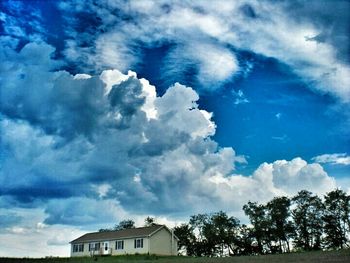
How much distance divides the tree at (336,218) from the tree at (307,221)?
124 centimetres

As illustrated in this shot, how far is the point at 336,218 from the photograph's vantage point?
7512cm

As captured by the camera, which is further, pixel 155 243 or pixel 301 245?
pixel 301 245

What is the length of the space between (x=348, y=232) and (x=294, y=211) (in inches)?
381

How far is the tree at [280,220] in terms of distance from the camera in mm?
78000

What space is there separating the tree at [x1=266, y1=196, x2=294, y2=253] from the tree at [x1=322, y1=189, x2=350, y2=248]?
249 inches

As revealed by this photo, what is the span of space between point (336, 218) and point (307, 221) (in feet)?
16.3

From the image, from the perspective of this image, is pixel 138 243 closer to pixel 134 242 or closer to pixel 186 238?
pixel 134 242

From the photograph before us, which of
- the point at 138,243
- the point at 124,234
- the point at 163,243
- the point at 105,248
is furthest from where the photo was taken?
the point at 105,248

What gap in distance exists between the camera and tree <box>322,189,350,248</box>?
74.1 meters

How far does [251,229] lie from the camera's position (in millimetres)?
81312

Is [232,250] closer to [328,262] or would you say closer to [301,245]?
[301,245]

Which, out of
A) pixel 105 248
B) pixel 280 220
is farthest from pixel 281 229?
pixel 105 248

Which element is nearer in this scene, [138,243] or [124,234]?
[138,243]

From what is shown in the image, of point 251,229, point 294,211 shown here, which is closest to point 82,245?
point 251,229
